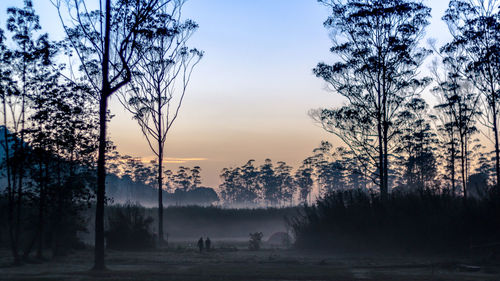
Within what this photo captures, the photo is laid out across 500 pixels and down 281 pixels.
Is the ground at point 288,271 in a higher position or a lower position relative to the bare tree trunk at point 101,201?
lower

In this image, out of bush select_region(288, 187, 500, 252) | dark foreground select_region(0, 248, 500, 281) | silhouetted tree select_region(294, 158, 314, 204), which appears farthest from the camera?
silhouetted tree select_region(294, 158, 314, 204)

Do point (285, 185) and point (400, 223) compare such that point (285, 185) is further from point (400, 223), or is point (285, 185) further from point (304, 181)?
point (400, 223)

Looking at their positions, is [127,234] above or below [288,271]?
above

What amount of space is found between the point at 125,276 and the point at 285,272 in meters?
4.49

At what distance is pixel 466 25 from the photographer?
32375 millimetres

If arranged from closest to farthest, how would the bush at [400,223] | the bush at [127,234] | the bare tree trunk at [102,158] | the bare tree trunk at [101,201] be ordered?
the bare tree trunk at [101,201] → the bare tree trunk at [102,158] → the bush at [400,223] → the bush at [127,234]

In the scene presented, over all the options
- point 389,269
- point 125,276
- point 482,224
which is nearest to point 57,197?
point 125,276

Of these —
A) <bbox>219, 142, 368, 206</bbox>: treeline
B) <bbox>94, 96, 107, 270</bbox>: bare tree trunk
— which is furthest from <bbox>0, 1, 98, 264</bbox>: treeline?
<bbox>219, 142, 368, 206</bbox>: treeline

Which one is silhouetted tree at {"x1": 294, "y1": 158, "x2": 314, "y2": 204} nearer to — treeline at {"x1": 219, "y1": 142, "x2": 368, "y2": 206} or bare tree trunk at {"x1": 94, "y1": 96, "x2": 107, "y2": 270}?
treeline at {"x1": 219, "y1": 142, "x2": 368, "y2": 206}

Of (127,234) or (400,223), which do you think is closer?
(400,223)

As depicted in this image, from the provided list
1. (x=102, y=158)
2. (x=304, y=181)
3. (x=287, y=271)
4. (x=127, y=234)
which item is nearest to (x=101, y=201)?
(x=102, y=158)

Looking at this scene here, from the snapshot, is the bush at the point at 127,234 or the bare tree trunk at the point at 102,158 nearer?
the bare tree trunk at the point at 102,158

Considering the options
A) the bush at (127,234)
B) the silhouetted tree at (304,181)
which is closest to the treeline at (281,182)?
the silhouetted tree at (304,181)

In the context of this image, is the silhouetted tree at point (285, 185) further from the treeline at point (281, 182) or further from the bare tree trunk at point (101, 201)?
the bare tree trunk at point (101, 201)
